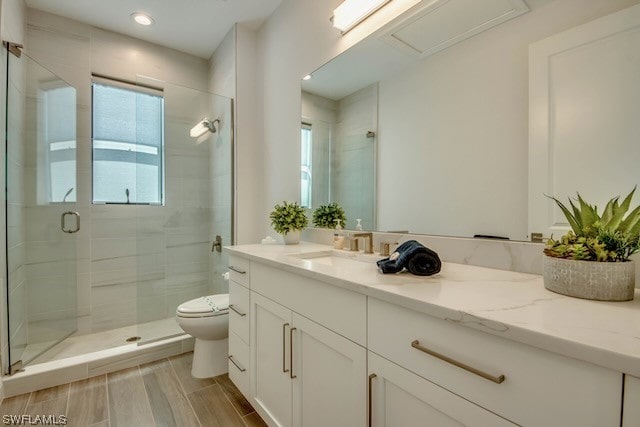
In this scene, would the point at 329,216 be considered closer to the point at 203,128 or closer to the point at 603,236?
the point at 603,236

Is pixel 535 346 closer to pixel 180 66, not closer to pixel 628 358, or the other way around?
pixel 628 358

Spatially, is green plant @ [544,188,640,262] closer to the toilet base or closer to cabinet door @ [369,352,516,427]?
cabinet door @ [369,352,516,427]

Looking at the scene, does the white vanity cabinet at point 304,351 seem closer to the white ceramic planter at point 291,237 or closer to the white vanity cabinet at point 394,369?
the white vanity cabinet at point 394,369

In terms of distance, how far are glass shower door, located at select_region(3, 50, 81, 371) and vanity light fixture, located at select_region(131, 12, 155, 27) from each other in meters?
0.76

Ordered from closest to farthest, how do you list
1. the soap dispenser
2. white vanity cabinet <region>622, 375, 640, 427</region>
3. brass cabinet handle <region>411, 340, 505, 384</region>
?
white vanity cabinet <region>622, 375, 640, 427</region>
brass cabinet handle <region>411, 340, 505, 384</region>
the soap dispenser

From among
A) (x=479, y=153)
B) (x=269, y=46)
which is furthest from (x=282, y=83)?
(x=479, y=153)

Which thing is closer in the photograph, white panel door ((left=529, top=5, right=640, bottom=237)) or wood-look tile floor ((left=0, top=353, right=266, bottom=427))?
white panel door ((left=529, top=5, right=640, bottom=237))

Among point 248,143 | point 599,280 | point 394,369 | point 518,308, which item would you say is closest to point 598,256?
point 599,280

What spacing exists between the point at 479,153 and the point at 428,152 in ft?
0.72

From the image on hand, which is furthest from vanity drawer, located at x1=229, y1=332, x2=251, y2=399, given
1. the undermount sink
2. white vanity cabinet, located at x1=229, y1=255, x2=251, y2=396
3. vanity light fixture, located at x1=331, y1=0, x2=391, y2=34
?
vanity light fixture, located at x1=331, y1=0, x2=391, y2=34

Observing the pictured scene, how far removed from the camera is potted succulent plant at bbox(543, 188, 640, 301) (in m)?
0.69

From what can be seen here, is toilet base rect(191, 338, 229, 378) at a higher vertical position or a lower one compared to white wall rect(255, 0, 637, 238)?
lower

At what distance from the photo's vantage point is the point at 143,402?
1.66 meters

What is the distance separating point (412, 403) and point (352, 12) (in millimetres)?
1766
